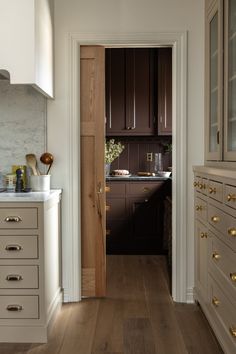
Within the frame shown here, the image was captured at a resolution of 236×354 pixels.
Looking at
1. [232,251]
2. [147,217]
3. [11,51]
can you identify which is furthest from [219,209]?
[147,217]

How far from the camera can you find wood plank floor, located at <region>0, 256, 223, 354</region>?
8.93ft

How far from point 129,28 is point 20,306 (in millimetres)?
2193

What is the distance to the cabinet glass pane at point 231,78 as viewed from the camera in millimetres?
2691

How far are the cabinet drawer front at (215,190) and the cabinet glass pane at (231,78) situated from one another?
0.25 m

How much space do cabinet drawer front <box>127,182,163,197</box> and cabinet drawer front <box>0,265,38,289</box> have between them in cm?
253

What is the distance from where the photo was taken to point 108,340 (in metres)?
2.84

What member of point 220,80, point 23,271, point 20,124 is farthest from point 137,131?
point 23,271

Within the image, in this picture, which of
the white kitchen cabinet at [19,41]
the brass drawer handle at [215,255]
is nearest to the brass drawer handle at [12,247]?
the white kitchen cabinet at [19,41]

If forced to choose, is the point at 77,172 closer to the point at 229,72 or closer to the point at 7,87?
the point at 7,87

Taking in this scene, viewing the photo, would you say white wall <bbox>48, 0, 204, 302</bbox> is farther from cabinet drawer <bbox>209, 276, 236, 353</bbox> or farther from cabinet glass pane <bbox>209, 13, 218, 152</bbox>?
cabinet drawer <bbox>209, 276, 236, 353</bbox>

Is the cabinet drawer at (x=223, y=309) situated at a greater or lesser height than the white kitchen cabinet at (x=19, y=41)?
lesser

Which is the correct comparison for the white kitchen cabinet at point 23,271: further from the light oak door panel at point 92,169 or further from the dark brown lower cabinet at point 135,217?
the dark brown lower cabinet at point 135,217

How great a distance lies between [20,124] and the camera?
11.5 ft

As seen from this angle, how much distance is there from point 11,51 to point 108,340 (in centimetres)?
193
